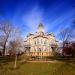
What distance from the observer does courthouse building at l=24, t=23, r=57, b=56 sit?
260ft

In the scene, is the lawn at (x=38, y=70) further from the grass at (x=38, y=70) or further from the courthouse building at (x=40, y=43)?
the courthouse building at (x=40, y=43)

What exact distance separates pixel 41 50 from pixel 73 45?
71.1 ft

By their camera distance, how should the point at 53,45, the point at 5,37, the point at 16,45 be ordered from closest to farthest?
the point at 16,45 → the point at 5,37 → the point at 53,45

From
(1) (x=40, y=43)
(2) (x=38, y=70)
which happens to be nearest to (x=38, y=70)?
(2) (x=38, y=70)

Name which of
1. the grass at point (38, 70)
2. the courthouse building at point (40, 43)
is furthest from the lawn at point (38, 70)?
the courthouse building at point (40, 43)

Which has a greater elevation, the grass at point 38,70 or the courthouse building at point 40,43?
the courthouse building at point 40,43

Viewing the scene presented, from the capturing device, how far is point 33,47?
80688 mm

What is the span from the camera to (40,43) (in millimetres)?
80312

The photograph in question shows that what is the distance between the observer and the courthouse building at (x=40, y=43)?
3118 inches

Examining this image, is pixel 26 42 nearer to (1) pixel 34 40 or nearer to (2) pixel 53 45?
(1) pixel 34 40

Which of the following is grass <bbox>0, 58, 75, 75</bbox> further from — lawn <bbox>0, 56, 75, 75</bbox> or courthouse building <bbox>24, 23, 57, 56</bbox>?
courthouse building <bbox>24, 23, 57, 56</bbox>

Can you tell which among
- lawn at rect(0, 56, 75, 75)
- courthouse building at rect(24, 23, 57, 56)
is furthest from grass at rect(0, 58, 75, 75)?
courthouse building at rect(24, 23, 57, 56)

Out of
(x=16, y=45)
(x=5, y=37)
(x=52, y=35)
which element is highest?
(x=52, y=35)

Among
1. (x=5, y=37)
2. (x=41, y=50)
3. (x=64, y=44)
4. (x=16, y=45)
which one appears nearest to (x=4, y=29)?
(x=5, y=37)
